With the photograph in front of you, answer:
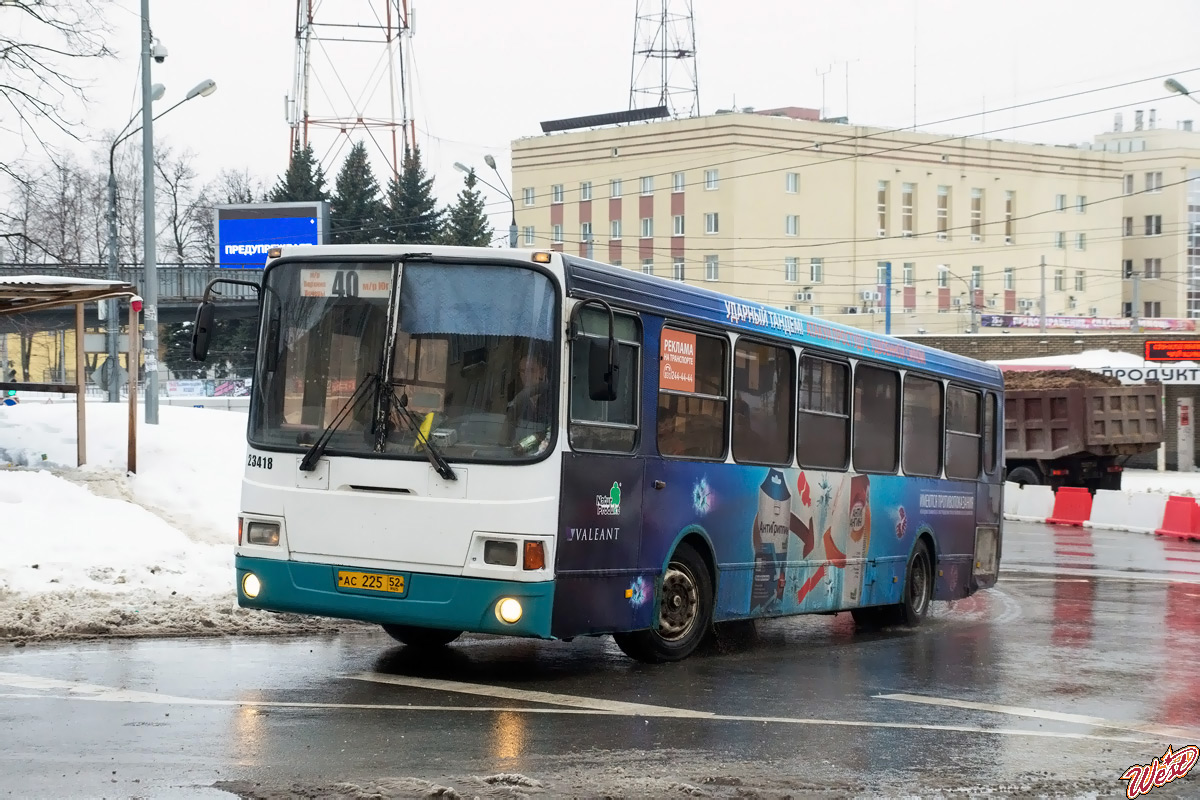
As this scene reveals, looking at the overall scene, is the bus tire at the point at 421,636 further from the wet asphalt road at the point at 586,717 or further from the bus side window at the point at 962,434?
the bus side window at the point at 962,434

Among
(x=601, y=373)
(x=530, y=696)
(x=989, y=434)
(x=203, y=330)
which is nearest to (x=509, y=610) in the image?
(x=530, y=696)

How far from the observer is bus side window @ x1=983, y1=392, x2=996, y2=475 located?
17.4 meters

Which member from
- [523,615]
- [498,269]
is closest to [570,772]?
[523,615]

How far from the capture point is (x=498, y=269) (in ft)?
31.8

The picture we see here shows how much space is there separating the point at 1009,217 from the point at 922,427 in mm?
79878

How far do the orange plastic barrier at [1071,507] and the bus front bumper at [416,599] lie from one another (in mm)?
25952

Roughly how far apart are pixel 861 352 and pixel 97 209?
265 feet

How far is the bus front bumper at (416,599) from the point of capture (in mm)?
9375

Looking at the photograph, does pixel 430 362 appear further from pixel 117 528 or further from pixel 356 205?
pixel 356 205

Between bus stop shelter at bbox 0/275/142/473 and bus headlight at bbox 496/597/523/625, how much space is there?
Answer: 918 cm

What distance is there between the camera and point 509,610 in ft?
30.7

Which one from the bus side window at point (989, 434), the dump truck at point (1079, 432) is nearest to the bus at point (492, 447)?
the bus side window at point (989, 434)

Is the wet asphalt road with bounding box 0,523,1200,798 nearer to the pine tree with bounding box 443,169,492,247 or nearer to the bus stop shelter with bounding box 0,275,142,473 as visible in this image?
the bus stop shelter with bounding box 0,275,142,473

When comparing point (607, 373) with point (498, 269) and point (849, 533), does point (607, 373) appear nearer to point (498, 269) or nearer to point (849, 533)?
point (498, 269)
